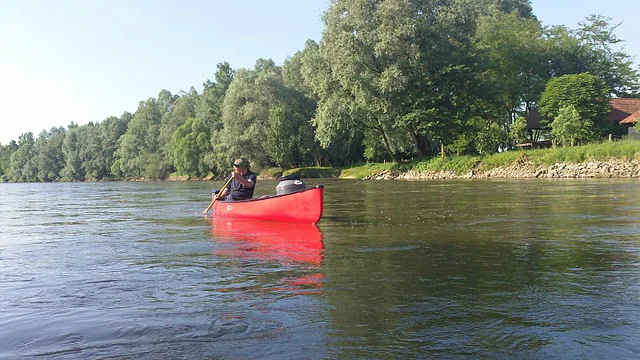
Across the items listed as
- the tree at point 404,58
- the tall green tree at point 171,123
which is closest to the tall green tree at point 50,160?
the tall green tree at point 171,123

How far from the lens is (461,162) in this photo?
38.4m

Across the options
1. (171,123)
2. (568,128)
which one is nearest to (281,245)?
(568,128)

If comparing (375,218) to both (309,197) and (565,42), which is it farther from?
(565,42)

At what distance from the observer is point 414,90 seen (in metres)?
39.8

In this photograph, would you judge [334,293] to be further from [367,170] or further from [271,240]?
[367,170]

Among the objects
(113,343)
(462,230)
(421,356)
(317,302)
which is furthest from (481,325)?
(462,230)

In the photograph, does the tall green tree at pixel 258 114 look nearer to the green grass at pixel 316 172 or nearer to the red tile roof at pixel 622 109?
the green grass at pixel 316 172

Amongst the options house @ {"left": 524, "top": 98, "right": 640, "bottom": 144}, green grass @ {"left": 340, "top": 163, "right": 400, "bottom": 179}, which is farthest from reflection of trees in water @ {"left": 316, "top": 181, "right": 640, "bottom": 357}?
house @ {"left": 524, "top": 98, "right": 640, "bottom": 144}

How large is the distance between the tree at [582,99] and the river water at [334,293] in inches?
1315

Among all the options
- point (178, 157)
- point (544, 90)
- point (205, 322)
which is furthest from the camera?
point (178, 157)

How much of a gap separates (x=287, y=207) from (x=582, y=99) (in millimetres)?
36284

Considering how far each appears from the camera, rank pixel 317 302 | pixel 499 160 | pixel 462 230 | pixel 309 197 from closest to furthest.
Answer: pixel 317 302 < pixel 462 230 < pixel 309 197 < pixel 499 160

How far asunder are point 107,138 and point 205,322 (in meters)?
102

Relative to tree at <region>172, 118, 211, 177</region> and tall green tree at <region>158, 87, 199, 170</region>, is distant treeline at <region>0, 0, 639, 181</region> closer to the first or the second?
tree at <region>172, 118, 211, 177</region>
